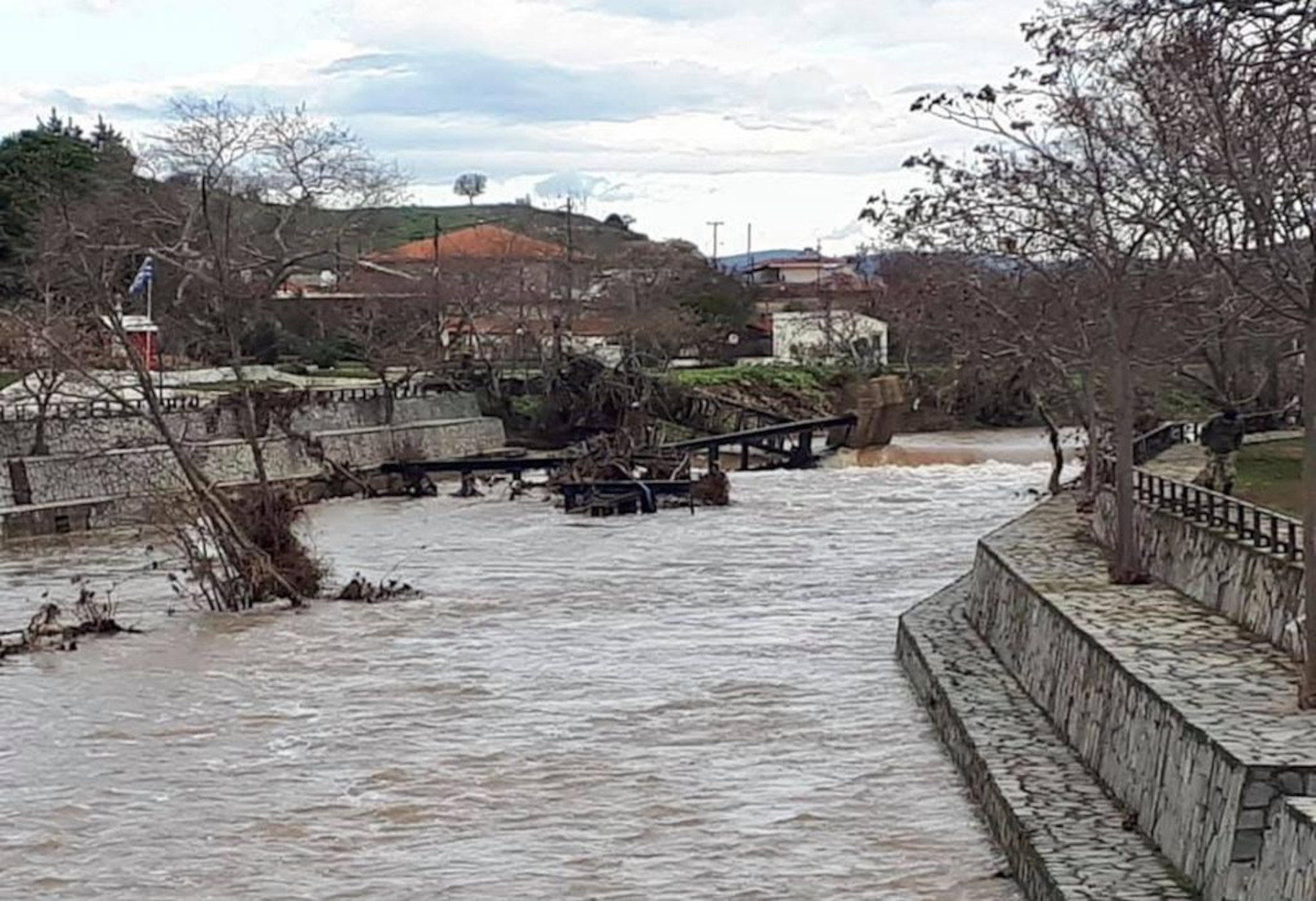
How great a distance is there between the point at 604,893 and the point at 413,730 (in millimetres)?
5604

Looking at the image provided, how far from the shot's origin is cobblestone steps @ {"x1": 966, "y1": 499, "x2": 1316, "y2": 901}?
932 cm

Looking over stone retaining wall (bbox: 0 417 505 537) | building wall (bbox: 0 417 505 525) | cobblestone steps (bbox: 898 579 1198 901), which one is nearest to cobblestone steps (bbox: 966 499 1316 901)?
cobblestone steps (bbox: 898 579 1198 901)

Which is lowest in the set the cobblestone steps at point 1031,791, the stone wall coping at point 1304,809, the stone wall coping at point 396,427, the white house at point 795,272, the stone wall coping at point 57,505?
the cobblestone steps at point 1031,791

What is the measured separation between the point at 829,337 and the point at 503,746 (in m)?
57.4

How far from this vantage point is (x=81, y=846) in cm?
1413

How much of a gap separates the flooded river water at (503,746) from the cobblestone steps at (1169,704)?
1168mm

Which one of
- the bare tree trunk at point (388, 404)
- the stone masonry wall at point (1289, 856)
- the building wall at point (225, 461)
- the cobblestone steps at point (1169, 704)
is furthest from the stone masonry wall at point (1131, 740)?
the bare tree trunk at point (388, 404)

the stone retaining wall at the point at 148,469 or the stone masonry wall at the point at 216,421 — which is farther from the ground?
the stone masonry wall at the point at 216,421

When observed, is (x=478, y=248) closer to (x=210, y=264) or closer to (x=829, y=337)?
(x=829, y=337)

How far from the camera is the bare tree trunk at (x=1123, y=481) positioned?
54.6 ft

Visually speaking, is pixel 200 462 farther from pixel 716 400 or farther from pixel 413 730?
pixel 413 730

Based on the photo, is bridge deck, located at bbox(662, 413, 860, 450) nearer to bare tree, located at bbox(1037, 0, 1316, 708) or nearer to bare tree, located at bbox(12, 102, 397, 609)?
bare tree, located at bbox(12, 102, 397, 609)

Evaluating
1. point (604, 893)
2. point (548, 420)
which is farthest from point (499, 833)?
point (548, 420)

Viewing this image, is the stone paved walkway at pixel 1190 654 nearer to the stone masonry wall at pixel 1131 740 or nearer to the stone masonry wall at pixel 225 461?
the stone masonry wall at pixel 1131 740
